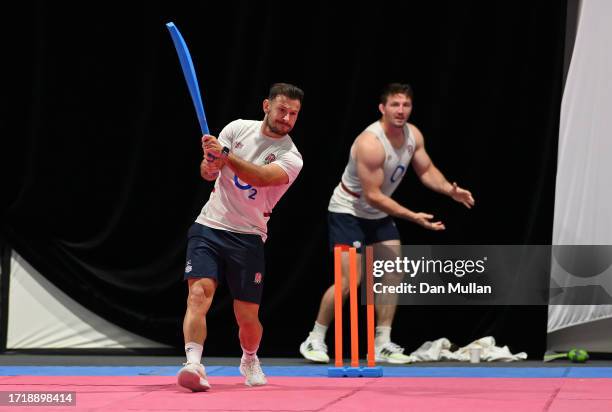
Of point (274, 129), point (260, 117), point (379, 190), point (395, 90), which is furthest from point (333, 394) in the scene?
point (260, 117)

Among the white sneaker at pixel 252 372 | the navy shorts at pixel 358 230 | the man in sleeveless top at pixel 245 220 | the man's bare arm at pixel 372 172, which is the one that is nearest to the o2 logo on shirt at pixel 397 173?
the man's bare arm at pixel 372 172

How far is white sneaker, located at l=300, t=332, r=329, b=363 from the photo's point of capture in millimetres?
7441

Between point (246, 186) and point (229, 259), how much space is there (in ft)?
1.30

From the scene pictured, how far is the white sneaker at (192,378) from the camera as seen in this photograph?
5320 millimetres

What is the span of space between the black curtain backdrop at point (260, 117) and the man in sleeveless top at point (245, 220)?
217 cm

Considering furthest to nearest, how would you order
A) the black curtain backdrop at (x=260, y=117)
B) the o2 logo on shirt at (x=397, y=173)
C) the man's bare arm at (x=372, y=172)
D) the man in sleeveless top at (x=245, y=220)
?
the black curtain backdrop at (x=260, y=117)
the o2 logo on shirt at (x=397, y=173)
the man's bare arm at (x=372, y=172)
the man in sleeveless top at (x=245, y=220)

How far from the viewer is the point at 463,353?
761 cm

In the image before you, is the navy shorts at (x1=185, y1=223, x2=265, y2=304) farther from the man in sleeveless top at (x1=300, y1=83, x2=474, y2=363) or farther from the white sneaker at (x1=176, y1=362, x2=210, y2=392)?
the man in sleeveless top at (x1=300, y1=83, x2=474, y2=363)

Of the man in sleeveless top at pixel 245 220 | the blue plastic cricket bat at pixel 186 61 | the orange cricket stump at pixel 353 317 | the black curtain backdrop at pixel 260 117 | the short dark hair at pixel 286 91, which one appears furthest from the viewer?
the black curtain backdrop at pixel 260 117

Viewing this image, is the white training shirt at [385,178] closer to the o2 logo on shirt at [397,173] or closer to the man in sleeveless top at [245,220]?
the o2 logo on shirt at [397,173]

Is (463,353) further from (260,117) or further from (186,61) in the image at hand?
(186,61)

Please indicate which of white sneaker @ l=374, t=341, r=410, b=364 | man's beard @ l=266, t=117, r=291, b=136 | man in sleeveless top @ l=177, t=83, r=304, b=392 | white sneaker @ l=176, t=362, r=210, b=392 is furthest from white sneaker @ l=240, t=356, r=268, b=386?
white sneaker @ l=374, t=341, r=410, b=364

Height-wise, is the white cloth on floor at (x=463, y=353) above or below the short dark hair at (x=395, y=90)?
below

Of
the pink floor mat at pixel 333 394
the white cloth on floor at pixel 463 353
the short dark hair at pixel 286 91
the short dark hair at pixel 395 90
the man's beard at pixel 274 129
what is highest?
the short dark hair at pixel 395 90
